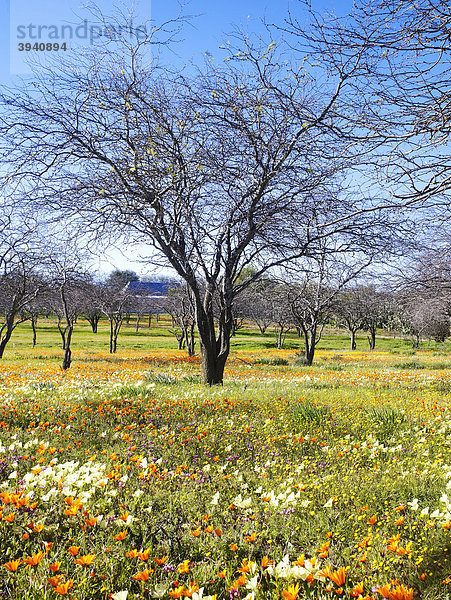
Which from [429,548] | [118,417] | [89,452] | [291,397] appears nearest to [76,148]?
[118,417]

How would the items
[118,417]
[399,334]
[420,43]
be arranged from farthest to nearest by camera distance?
[399,334] < [118,417] < [420,43]

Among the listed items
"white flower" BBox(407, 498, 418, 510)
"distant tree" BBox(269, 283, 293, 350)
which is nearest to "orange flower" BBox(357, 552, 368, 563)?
"white flower" BBox(407, 498, 418, 510)

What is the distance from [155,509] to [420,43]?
453cm

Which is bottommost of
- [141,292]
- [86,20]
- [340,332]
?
[340,332]

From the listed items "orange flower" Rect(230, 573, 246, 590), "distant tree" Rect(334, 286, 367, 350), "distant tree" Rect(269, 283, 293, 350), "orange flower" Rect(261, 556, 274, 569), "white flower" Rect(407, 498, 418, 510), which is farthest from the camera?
"distant tree" Rect(334, 286, 367, 350)

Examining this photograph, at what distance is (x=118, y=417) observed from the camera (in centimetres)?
537

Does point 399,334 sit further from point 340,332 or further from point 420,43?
point 420,43

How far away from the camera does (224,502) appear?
10.3 ft

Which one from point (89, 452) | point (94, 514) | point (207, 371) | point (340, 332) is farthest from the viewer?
point (340, 332)

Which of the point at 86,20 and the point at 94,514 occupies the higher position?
the point at 86,20

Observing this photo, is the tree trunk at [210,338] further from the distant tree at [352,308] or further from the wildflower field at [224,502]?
the distant tree at [352,308]

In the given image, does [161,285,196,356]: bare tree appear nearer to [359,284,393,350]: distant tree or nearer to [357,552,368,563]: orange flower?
[359,284,393,350]: distant tree

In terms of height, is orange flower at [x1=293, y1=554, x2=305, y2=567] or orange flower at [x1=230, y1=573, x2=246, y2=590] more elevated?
orange flower at [x1=293, y1=554, x2=305, y2=567]

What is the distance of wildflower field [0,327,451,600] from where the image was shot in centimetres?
220
